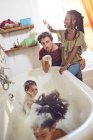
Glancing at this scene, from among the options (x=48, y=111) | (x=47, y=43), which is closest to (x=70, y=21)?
(x=47, y=43)

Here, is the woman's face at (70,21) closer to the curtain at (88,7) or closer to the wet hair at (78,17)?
the wet hair at (78,17)

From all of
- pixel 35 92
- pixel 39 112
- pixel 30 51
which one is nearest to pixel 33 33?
pixel 30 51

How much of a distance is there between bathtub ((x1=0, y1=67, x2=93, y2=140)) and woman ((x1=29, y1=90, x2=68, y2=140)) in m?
0.05

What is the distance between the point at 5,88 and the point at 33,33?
95cm

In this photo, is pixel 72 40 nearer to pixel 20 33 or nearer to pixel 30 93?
pixel 20 33

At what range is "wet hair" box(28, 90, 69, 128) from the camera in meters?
1.46

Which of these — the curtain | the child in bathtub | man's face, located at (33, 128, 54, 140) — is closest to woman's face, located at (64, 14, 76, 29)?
the curtain

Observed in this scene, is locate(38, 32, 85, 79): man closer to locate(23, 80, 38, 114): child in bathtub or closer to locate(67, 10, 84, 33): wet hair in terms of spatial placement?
locate(67, 10, 84, 33): wet hair

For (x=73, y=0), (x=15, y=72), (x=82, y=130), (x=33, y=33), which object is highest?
(x=73, y=0)

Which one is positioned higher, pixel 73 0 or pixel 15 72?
pixel 73 0

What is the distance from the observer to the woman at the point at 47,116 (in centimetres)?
139

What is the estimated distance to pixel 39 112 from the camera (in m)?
1.56

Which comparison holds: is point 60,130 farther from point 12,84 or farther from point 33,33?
point 33,33

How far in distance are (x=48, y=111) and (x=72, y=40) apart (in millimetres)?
1176
